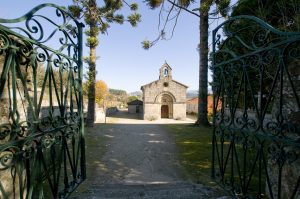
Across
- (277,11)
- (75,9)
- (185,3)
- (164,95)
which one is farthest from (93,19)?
(164,95)

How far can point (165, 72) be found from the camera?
25.5 meters

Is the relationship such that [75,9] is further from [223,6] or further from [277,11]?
[277,11]

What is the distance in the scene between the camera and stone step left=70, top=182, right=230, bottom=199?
3.23 metres

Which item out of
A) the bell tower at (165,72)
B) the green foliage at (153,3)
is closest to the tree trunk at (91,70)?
the green foliage at (153,3)

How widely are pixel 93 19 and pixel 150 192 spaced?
12.6 m

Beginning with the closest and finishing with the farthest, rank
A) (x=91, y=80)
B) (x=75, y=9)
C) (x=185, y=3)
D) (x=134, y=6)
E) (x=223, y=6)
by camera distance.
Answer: (x=223, y=6), (x=185, y=3), (x=75, y=9), (x=91, y=80), (x=134, y=6)

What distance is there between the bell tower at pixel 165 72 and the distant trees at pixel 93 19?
12.0 metres

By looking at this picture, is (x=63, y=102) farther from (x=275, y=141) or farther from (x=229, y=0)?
(x=229, y=0)

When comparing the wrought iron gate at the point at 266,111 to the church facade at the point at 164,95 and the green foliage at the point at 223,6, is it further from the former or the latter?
the church facade at the point at 164,95

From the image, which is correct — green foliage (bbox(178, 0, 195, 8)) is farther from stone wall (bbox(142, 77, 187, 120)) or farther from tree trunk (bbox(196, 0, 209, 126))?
stone wall (bbox(142, 77, 187, 120))

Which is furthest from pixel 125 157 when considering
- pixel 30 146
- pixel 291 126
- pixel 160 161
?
pixel 291 126

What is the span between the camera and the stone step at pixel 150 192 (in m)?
3.23

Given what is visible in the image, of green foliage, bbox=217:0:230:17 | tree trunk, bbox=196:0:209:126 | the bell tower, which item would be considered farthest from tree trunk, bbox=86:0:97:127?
the bell tower

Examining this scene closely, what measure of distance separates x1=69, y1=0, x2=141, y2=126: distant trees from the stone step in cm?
1050
